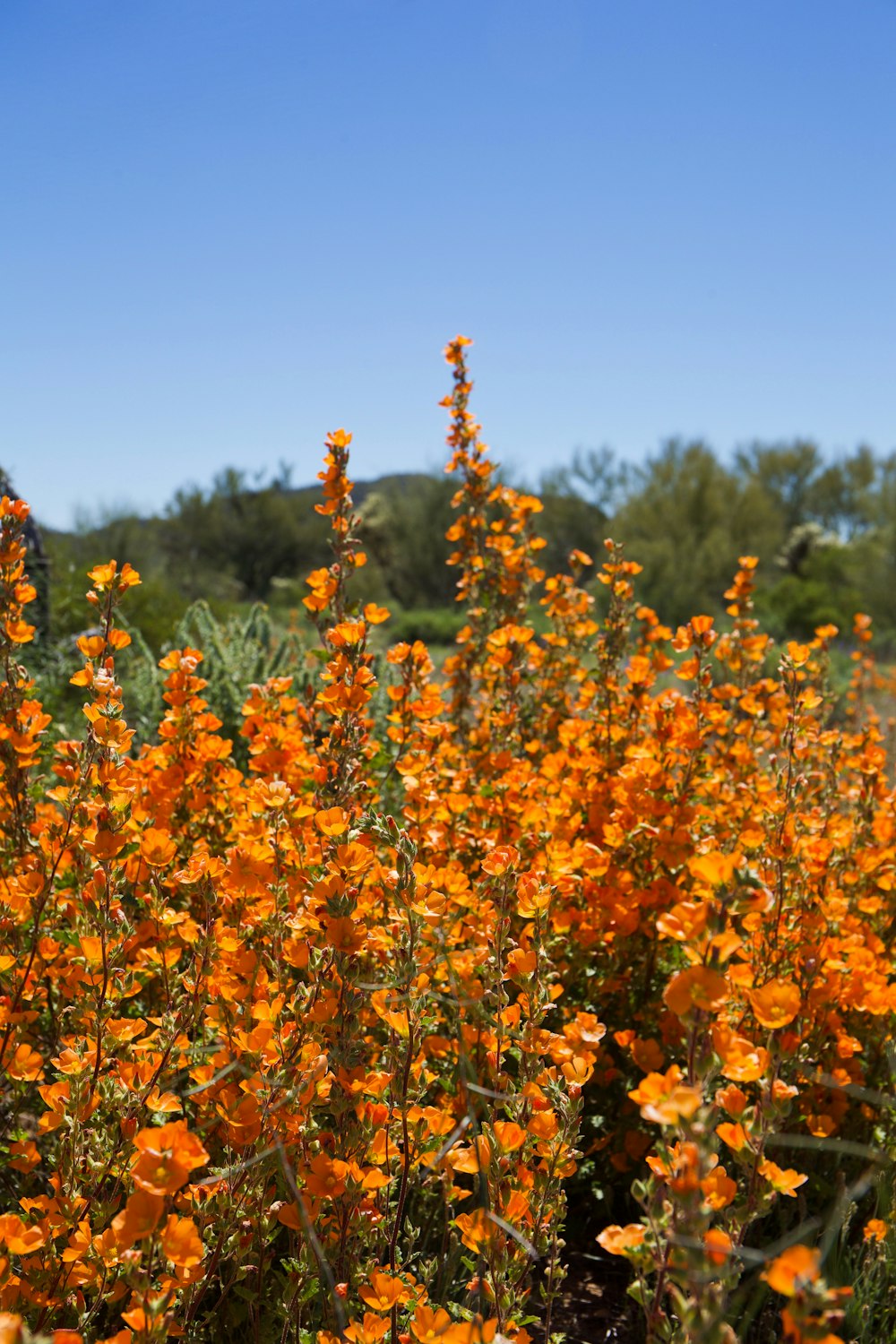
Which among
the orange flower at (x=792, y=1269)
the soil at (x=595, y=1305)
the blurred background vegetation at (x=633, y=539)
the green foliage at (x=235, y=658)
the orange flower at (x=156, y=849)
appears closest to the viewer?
the orange flower at (x=792, y=1269)

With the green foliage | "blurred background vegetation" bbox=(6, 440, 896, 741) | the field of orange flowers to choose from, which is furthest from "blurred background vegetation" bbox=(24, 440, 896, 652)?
the field of orange flowers

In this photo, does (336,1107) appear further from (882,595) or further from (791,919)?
(882,595)

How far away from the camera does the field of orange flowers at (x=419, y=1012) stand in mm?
1145

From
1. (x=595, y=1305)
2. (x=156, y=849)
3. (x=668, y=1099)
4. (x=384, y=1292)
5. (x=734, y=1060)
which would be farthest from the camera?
(x=595, y=1305)

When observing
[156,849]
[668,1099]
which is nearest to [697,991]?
[668,1099]

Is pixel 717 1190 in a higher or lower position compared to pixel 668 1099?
lower

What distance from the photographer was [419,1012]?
4.84 ft

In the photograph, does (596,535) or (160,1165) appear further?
(596,535)

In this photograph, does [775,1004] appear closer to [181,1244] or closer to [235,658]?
[181,1244]

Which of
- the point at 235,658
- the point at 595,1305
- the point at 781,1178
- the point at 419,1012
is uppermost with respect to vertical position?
the point at 235,658

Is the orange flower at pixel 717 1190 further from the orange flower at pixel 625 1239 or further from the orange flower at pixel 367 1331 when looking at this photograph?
the orange flower at pixel 367 1331

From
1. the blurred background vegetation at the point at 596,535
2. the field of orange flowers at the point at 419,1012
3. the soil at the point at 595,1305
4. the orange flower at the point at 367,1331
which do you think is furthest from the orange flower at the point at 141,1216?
the blurred background vegetation at the point at 596,535

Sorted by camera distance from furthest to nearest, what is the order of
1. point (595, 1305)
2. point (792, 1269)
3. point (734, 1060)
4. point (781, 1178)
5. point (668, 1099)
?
point (595, 1305) → point (781, 1178) → point (734, 1060) → point (668, 1099) → point (792, 1269)

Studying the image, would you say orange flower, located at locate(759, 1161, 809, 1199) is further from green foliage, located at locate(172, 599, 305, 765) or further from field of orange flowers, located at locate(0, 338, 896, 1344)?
green foliage, located at locate(172, 599, 305, 765)
